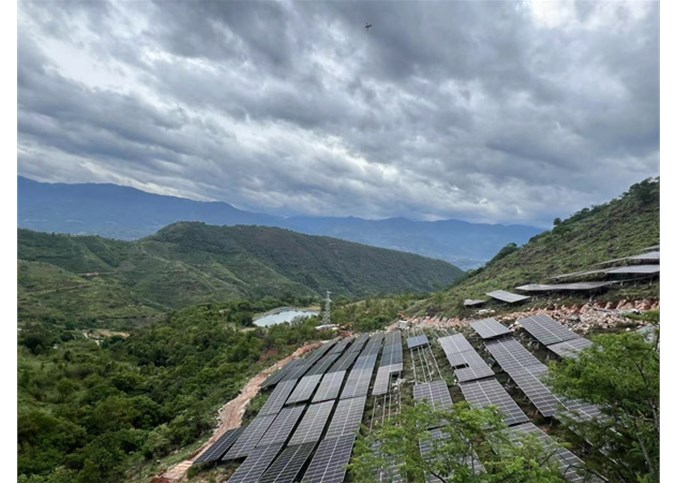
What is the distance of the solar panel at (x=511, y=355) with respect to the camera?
82.9ft

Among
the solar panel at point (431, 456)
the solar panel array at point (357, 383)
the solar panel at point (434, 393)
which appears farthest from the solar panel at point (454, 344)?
the solar panel at point (431, 456)

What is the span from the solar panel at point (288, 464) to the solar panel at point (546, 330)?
17177 mm

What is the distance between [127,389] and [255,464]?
39.2 meters

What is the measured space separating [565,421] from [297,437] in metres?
15.2

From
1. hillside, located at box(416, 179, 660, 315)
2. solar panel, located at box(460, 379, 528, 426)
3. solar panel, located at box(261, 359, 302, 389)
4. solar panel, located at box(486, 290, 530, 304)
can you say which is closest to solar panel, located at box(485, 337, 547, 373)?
solar panel, located at box(460, 379, 528, 426)

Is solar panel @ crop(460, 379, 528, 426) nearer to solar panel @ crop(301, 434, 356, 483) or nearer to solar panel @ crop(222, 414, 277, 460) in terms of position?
solar panel @ crop(301, 434, 356, 483)

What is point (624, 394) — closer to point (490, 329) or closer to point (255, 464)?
point (255, 464)

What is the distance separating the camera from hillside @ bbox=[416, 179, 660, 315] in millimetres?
53781

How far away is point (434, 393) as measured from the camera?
82.2ft

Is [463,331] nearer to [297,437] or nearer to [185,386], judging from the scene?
[297,437]

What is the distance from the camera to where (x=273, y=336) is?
61.3 meters

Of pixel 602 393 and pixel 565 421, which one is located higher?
pixel 602 393
